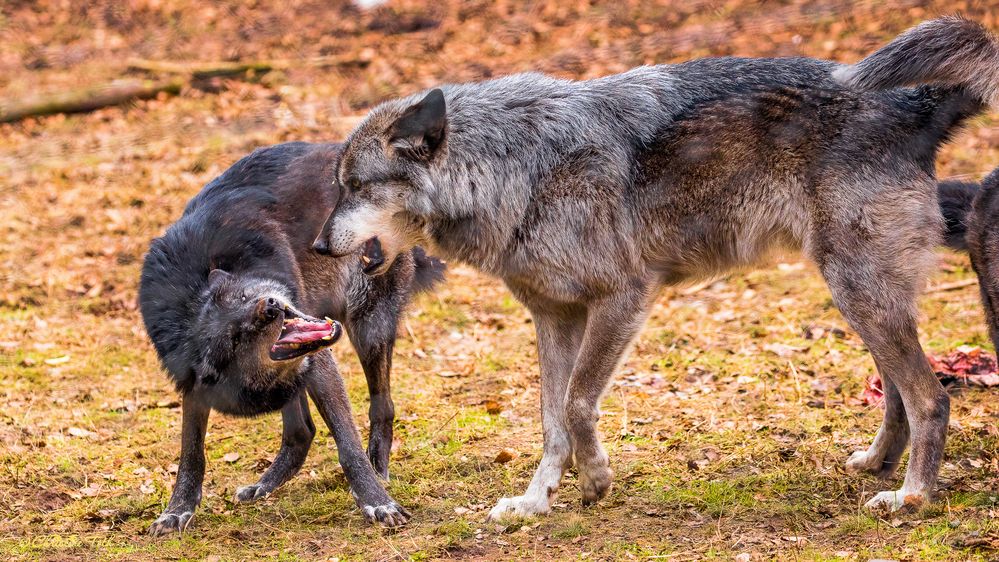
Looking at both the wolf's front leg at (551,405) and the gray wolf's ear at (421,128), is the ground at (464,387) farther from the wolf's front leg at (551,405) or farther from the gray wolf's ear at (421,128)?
the gray wolf's ear at (421,128)

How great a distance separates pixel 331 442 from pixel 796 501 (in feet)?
10.5

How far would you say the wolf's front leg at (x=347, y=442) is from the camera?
543cm

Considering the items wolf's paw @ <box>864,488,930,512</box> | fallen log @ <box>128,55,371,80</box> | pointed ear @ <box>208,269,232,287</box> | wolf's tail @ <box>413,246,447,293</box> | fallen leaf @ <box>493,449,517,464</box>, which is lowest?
fallen leaf @ <box>493,449,517,464</box>

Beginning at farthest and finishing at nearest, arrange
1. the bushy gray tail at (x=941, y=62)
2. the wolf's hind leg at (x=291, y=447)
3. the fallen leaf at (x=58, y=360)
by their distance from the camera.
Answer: the fallen leaf at (x=58, y=360)
the wolf's hind leg at (x=291, y=447)
the bushy gray tail at (x=941, y=62)

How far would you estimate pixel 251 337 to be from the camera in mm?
5328

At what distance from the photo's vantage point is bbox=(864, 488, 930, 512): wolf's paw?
481 cm

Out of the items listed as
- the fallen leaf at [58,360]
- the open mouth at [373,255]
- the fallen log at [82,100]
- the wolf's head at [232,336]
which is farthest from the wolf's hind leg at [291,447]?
the fallen log at [82,100]

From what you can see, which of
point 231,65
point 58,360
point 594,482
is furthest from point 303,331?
point 231,65

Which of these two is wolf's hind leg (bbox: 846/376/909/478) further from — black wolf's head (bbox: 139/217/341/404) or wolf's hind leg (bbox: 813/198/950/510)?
black wolf's head (bbox: 139/217/341/404)

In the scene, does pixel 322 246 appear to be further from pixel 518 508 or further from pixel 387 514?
pixel 518 508

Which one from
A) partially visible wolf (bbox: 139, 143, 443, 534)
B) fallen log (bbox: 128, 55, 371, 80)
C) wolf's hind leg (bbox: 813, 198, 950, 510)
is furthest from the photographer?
fallen log (bbox: 128, 55, 371, 80)

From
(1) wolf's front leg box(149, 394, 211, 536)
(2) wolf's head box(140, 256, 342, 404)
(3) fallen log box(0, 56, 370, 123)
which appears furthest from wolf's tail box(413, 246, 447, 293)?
(3) fallen log box(0, 56, 370, 123)

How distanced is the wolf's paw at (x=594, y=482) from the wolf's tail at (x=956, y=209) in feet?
7.46

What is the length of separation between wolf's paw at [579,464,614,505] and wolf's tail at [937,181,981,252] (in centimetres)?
227
